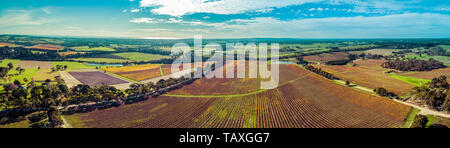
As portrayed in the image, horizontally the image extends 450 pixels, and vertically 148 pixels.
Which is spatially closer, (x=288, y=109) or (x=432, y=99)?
(x=432, y=99)

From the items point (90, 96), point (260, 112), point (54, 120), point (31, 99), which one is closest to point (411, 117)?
point (260, 112)

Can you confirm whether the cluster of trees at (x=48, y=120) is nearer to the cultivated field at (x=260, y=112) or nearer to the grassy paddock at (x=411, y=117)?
the cultivated field at (x=260, y=112)

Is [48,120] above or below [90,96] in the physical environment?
below

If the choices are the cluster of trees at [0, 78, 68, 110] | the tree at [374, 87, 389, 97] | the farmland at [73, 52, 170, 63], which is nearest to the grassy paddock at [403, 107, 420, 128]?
the tree at [374, 87, 389, 97]

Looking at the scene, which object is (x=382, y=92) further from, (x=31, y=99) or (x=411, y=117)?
(x=31, y=99)

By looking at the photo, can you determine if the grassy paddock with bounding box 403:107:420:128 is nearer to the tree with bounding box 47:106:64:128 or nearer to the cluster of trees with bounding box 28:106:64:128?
the tree with bounding box 47:106:64:128
